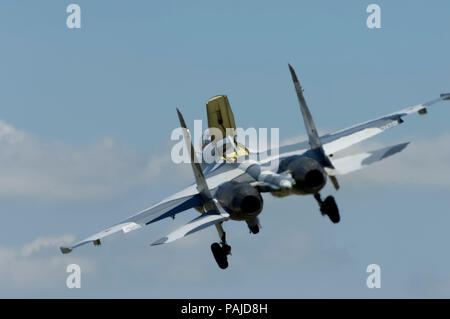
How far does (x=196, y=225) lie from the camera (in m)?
43.1

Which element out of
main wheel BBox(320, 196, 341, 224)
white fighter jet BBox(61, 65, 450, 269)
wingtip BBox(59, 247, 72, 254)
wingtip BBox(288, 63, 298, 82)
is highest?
wingtip BBox(288, 63, 298, 82)

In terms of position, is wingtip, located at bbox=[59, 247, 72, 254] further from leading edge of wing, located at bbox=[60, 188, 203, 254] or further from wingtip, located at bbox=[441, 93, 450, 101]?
wingtip, located at bbox=[441, 93, 450, 101]

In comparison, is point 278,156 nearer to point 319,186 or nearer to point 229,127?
point 319,186

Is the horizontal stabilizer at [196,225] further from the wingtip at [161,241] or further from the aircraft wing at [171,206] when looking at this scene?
the aircraft wing at [171,206]

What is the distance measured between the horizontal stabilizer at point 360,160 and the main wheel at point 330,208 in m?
2.00

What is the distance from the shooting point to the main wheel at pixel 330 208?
44.6m

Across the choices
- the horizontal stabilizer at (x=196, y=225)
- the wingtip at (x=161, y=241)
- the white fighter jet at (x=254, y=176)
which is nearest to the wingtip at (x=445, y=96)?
the white fighter jet at (x=254, y=176)

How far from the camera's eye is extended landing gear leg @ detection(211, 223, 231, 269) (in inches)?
1871

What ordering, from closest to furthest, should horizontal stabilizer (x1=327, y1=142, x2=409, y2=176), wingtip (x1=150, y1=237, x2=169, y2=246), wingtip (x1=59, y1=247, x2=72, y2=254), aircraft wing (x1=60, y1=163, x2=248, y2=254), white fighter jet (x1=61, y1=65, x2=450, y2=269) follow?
horizontal stabilizer (x1=327, y1=142, x2=409, y2=176) < wingtip (x1=150, y1=237, x2=169, y2=246) < white fighter jet (x1=61, y1=65, x2=450, y2=269) < wingtip (x1=59, y1=247, x2=72, y2=254) < aircraft wing (x1=60, y1=163, x2=248, y2=254)

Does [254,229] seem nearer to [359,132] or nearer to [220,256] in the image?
[220,256]

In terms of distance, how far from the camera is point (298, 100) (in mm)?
44250

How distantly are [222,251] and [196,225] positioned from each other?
4.82 m

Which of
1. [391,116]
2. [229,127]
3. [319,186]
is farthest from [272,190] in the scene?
[229,127]

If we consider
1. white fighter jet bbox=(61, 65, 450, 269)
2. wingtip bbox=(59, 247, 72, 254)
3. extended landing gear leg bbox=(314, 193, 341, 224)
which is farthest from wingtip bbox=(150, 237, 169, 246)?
extended landing gear leg bbox=(314, 193, 341, 224)
